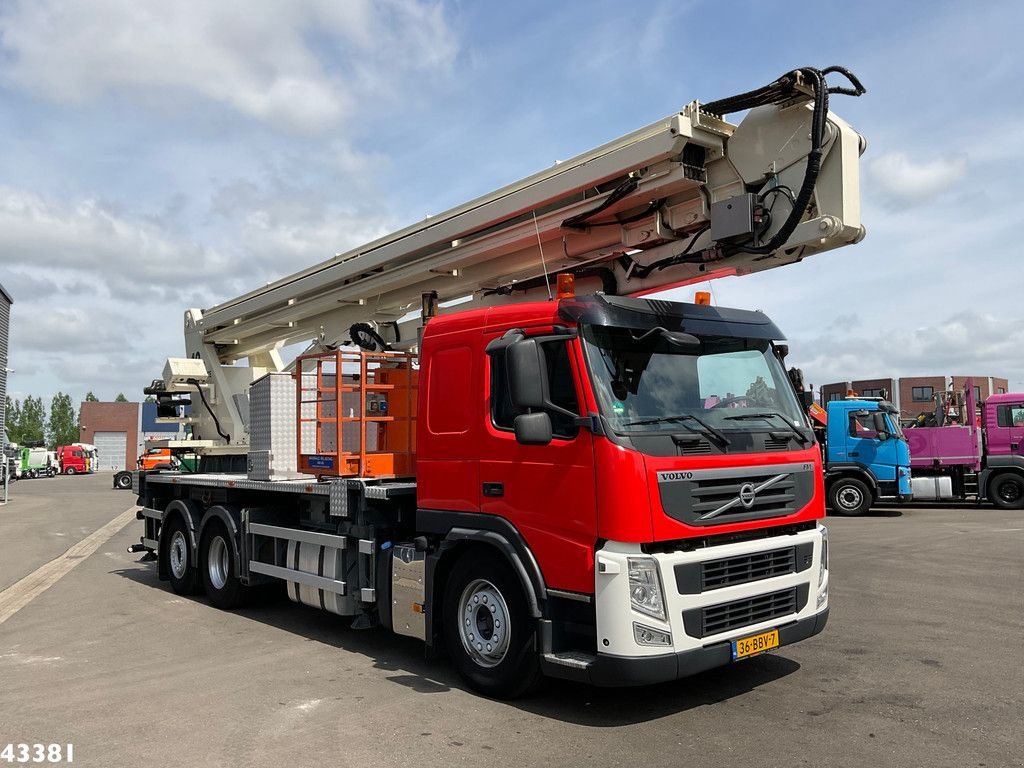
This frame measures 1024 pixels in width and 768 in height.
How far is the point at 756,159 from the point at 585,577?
3.18 m

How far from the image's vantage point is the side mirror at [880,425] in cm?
1920

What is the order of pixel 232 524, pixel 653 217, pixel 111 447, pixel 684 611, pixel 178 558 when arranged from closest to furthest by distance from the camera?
pixel 684 611 → pixel 653 217 → pixel 232 524 → pixel 178 558 → pixel 111 447

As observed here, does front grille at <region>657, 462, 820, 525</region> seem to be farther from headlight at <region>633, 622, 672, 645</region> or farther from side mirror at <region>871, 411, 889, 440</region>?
side mirror at <region>871, 411, 889, 440</region>

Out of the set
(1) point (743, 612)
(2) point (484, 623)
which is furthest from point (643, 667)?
(2) point (484, 623)

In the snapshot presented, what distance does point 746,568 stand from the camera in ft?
18.1

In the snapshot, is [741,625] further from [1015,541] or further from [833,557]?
[1015,541]

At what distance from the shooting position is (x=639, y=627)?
16.5 feet

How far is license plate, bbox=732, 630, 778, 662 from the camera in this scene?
5355 millimetres

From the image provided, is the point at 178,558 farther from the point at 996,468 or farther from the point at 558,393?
the point at 996,468

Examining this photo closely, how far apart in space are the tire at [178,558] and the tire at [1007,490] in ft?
59.2

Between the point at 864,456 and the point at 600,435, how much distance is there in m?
16.1

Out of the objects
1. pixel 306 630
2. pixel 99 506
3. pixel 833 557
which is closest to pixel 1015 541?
pixel 833 557

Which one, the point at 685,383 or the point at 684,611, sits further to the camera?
the point at 685,383

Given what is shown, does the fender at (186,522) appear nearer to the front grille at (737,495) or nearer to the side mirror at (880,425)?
the front grille at (737,495)
